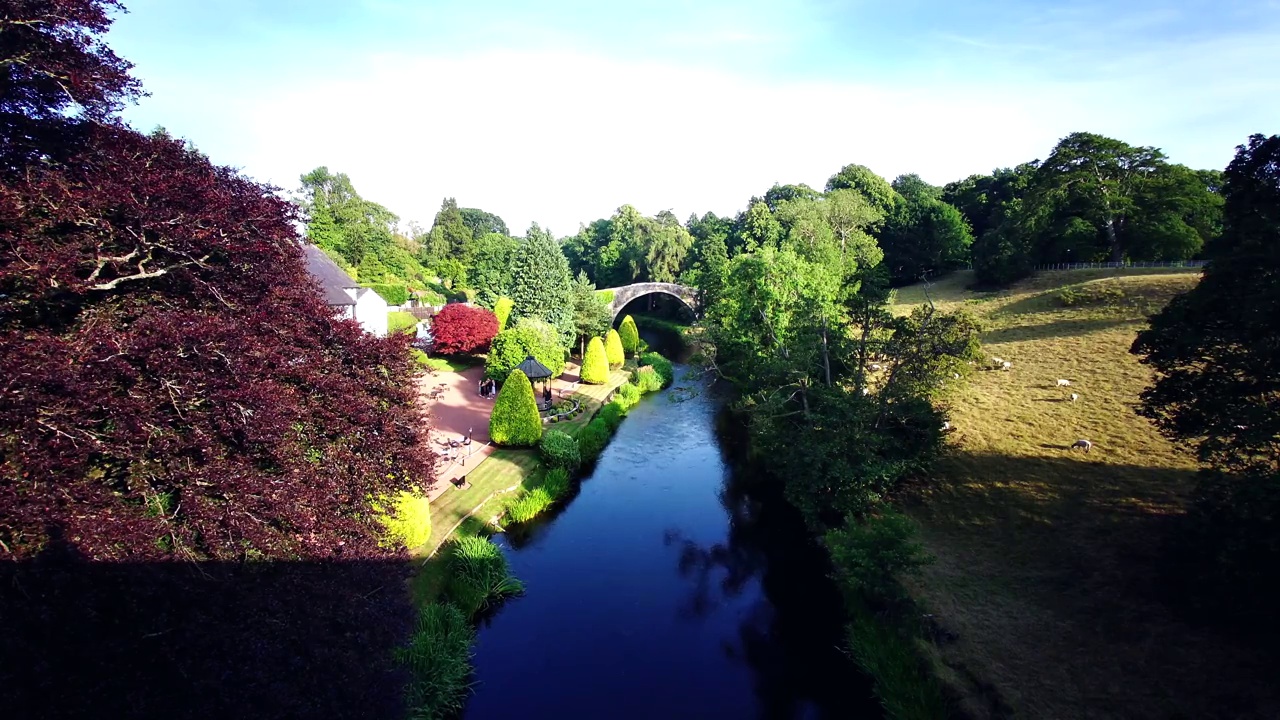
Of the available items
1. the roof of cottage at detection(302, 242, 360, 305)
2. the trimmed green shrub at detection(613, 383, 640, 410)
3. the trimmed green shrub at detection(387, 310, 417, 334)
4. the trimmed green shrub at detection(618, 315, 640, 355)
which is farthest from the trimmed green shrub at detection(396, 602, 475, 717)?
the trimmed green shrub at detection(387, 310, 417, 334)

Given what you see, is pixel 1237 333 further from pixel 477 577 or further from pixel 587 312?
pixel 587 312

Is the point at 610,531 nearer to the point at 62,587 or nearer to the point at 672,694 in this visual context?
the point at 672,694

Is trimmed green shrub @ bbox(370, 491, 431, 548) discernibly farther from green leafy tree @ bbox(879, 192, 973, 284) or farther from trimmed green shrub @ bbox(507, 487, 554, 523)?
green leafy tree @ bbox(879, 192, 973, 284)

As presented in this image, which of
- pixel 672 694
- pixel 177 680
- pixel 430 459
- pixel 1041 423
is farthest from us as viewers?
pixel 1041 423

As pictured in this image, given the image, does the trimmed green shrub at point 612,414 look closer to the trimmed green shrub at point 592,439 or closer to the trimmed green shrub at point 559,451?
the trimmed green shrub at point 592,439

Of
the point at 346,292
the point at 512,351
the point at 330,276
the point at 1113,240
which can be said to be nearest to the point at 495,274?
the point at 346,292

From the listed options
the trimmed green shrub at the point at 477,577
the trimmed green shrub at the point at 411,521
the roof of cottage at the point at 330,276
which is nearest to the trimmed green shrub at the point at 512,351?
the roof of cottage at the point at 330,276

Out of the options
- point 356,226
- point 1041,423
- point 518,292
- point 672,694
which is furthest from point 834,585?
point 356,226
